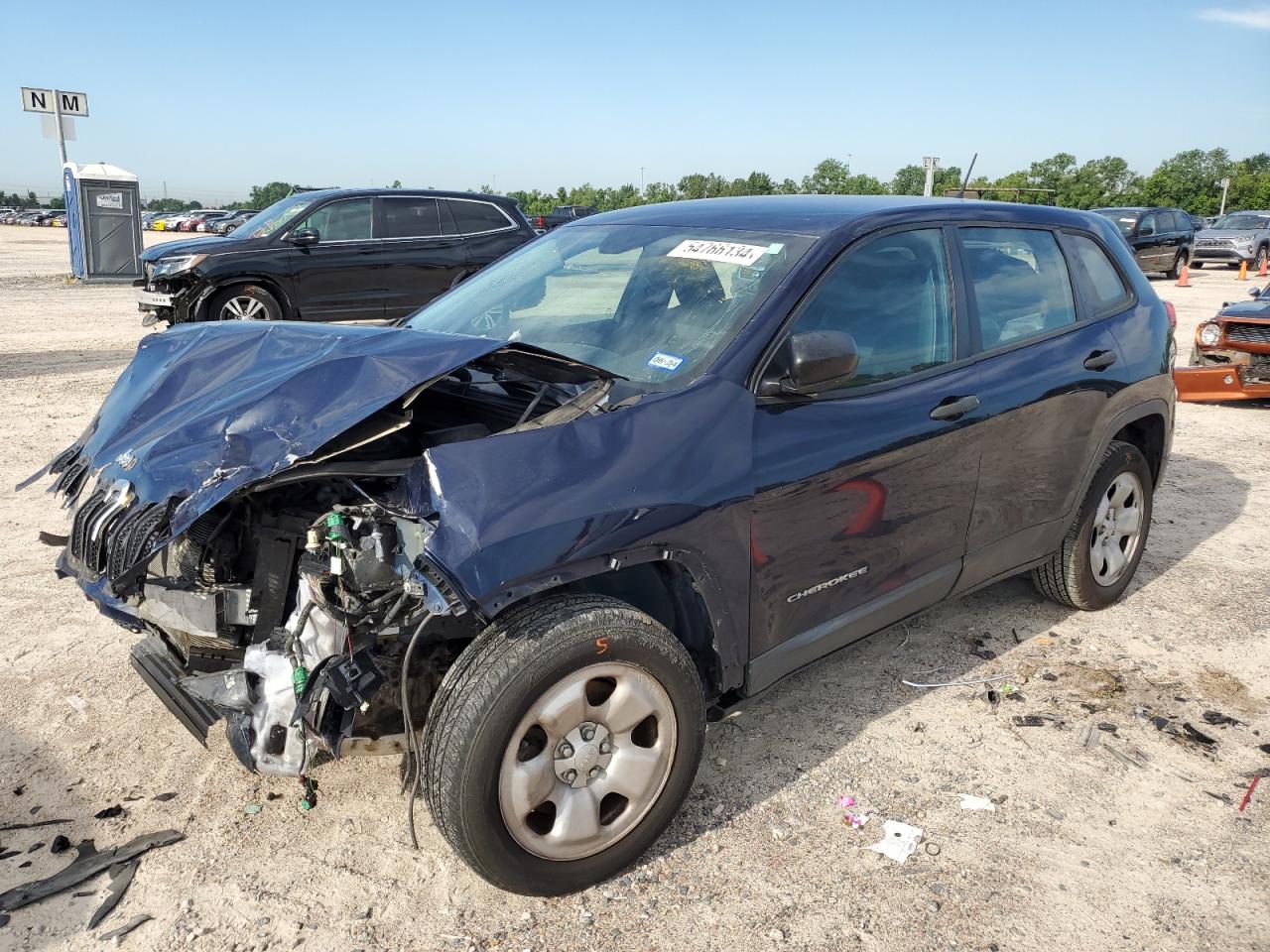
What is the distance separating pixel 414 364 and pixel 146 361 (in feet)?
4.07

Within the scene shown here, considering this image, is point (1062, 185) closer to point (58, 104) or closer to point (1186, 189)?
point (1186, 189)

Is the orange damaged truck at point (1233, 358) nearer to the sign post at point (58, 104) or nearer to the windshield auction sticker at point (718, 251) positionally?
the windshield auction sticker at point (718, 251)

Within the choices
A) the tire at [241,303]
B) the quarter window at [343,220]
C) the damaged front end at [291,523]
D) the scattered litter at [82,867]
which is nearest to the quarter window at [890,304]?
the damaged front end at [291,523]

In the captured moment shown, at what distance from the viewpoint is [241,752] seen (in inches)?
102

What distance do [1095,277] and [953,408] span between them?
1496 millimetres

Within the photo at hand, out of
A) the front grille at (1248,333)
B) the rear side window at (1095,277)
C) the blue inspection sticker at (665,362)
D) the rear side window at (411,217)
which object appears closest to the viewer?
the blue inspection sticker at (665,362)

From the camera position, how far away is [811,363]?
9.41 ft

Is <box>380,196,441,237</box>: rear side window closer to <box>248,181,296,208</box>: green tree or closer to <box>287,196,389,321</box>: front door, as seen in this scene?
<box>287,196,389,321</box>: front door

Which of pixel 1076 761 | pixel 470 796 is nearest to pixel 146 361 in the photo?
pixel 470 796

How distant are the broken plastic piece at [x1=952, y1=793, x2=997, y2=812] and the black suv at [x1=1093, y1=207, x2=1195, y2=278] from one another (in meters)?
23.1

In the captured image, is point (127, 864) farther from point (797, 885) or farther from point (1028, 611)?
point (1028, 611)

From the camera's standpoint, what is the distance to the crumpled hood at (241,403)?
2.57m

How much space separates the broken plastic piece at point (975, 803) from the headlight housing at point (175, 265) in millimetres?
10154

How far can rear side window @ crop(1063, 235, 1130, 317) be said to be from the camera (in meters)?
4.30
